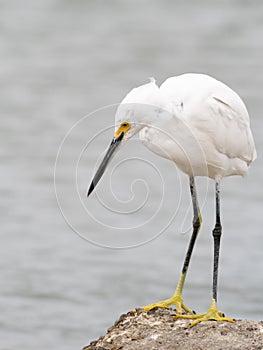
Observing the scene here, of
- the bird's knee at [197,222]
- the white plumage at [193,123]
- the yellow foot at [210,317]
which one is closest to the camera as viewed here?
the white plumage at [193,123]

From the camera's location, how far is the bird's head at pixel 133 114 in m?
6.63

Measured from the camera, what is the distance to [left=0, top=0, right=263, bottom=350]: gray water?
34.7 feet

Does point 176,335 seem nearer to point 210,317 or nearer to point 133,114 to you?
point 210,317

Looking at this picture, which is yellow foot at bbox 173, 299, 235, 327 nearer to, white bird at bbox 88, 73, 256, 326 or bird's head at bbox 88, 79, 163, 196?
white bird at bbox 88, 73, 256, 326

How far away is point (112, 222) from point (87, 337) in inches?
104

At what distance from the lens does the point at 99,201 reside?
12914 millimetres

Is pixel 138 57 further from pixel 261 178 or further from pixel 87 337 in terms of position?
pixel 87 337

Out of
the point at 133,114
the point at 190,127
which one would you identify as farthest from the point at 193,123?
the point at 133,114

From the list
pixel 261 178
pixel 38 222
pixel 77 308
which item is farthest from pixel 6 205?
pixel 261 178

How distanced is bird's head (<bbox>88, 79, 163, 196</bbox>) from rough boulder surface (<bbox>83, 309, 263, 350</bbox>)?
1092mm

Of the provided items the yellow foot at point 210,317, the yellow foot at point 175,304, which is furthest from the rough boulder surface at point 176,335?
the yellow foot at point 175,304

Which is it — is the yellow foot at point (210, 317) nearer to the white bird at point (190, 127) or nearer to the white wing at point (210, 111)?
the white bird at point (190, 127)

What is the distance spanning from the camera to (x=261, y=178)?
13.3 metres

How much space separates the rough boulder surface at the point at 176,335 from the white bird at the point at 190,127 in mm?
156
